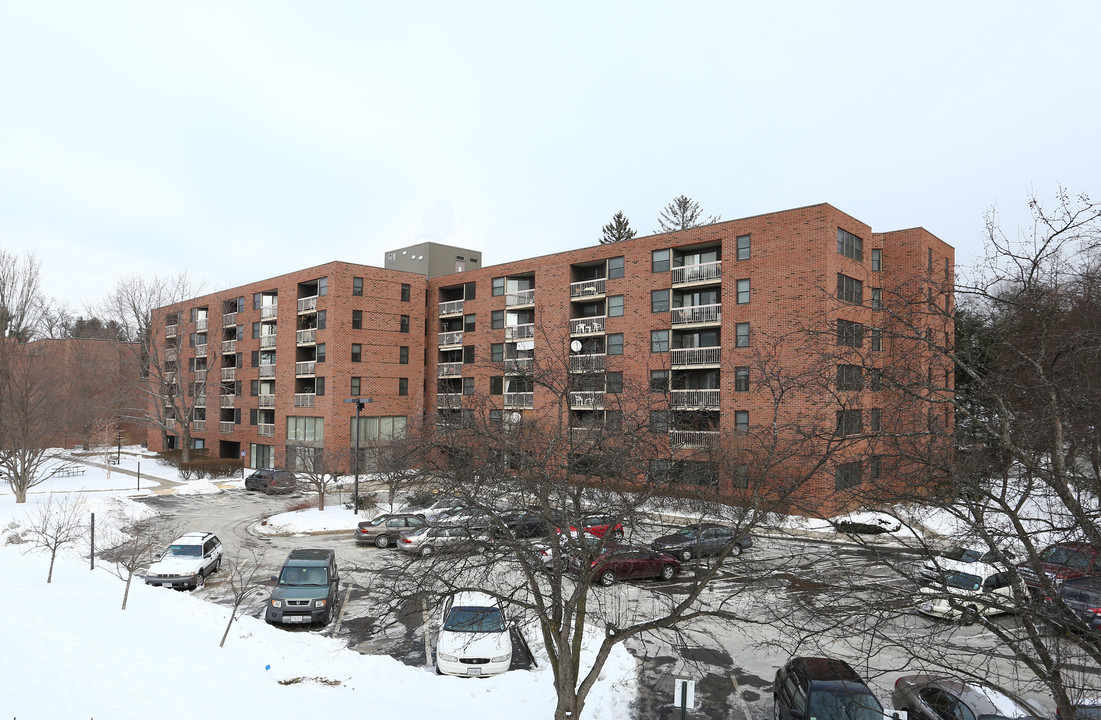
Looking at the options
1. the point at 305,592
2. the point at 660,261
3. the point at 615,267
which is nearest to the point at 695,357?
the point at 660,261

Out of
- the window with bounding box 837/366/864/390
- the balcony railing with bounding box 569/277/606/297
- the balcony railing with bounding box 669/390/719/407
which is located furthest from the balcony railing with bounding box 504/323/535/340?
the window with bounding box 837/366/864/390

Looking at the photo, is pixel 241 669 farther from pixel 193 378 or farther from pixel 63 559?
pixel 193 378

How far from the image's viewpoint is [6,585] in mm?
16344

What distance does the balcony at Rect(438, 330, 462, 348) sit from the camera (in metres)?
46.4

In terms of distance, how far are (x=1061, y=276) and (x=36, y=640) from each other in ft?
59.6

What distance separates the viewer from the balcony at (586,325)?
121 ft

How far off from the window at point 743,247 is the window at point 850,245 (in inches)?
168

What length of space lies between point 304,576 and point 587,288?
988 inches

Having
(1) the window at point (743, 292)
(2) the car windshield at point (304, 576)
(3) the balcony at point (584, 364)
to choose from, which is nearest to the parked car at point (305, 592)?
(2) the car windshield at point (304, 576)

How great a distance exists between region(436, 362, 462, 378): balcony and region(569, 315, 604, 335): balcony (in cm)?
1115

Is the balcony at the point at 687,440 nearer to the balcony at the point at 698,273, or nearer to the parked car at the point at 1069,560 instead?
the parked car at the point at 1069,560

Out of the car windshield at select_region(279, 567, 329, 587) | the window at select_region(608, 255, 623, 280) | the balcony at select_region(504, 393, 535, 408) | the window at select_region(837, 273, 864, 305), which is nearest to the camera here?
the car windshield at select_region(279, 567, 329, 587)

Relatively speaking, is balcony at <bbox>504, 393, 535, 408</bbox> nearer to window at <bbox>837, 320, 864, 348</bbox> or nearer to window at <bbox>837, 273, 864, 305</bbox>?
window at <bbox>837, 273, 864, 305</bbox>

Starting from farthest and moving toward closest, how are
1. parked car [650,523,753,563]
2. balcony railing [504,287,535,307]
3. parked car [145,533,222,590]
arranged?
balcony railing [504,287,535,307] → parked car [145,533,222,590] → parked car [650,523,753,563]
